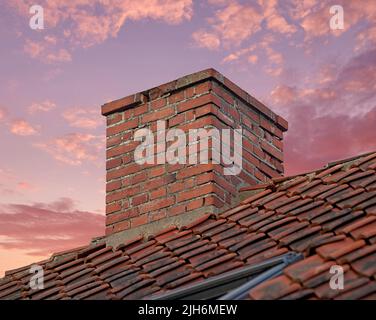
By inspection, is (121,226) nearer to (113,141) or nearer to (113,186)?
(113,186)

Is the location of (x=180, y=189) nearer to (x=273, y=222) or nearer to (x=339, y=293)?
(x=273, y=222)

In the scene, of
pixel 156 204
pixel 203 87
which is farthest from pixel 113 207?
pixel 203 87

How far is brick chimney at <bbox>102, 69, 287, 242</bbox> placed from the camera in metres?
6.91

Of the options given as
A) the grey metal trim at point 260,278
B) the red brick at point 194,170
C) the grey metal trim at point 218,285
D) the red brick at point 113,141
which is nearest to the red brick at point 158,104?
the red brick at point 113,141

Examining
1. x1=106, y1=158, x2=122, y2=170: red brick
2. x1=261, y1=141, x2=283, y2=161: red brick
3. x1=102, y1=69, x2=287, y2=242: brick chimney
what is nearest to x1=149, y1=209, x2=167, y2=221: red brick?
x1=102, y1=69, x2=287, y2=242: brick chimney

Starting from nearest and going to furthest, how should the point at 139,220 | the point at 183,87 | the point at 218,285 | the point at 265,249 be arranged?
1. the point at 218,285
2. the point at 265,249
3. the point at 139,220
4. the point at 183,87

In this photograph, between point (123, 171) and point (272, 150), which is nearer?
point (123, 171)

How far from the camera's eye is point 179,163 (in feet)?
23.2

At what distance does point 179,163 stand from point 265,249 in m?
1.86

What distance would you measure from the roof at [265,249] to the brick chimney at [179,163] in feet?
1.03

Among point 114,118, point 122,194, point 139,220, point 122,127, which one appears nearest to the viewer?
point 139,220

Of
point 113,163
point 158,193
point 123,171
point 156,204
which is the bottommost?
point 156,204

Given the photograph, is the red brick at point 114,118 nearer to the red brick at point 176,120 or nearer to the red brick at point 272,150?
the red brick at point 176,120
